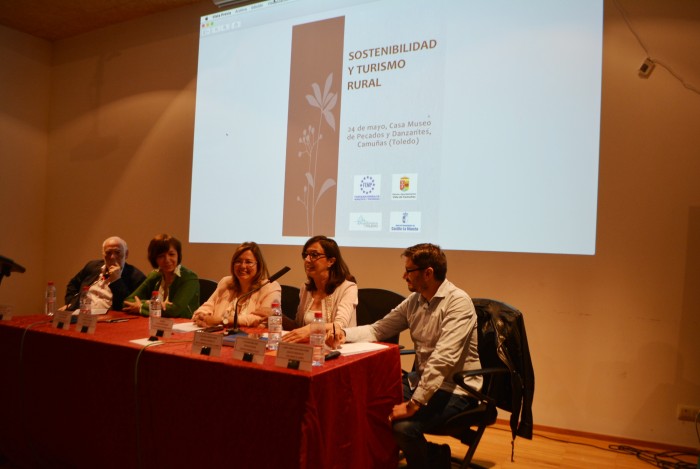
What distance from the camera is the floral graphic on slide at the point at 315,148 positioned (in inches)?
159

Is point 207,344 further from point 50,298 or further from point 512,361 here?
point 50,298

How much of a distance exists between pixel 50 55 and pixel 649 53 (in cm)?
600

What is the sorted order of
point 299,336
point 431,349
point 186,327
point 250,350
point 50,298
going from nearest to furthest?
point 250,350 → point 299,336 → point 431,349 → point 186,327 → point 50,298

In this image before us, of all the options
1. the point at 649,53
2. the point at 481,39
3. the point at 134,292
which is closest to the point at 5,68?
the point at 134,292

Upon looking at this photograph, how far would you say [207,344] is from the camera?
1947mm

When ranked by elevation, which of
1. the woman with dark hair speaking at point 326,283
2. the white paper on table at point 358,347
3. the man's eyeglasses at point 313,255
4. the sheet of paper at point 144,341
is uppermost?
the man's eyeglasses at point 313,255

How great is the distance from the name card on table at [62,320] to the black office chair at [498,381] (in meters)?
1.74

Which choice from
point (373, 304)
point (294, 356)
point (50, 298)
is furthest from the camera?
point (373, 304)

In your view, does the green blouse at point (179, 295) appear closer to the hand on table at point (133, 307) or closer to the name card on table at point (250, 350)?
the hand on table at point (133, 307)

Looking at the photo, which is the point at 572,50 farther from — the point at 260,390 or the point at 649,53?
the point at 260,390

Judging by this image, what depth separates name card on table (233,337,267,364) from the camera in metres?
1.82

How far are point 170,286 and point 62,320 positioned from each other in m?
0.81

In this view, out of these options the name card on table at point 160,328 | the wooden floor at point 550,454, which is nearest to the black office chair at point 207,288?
the name card on table at point 160,328

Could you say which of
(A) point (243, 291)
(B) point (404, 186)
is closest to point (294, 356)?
(A) point (243, 291)
